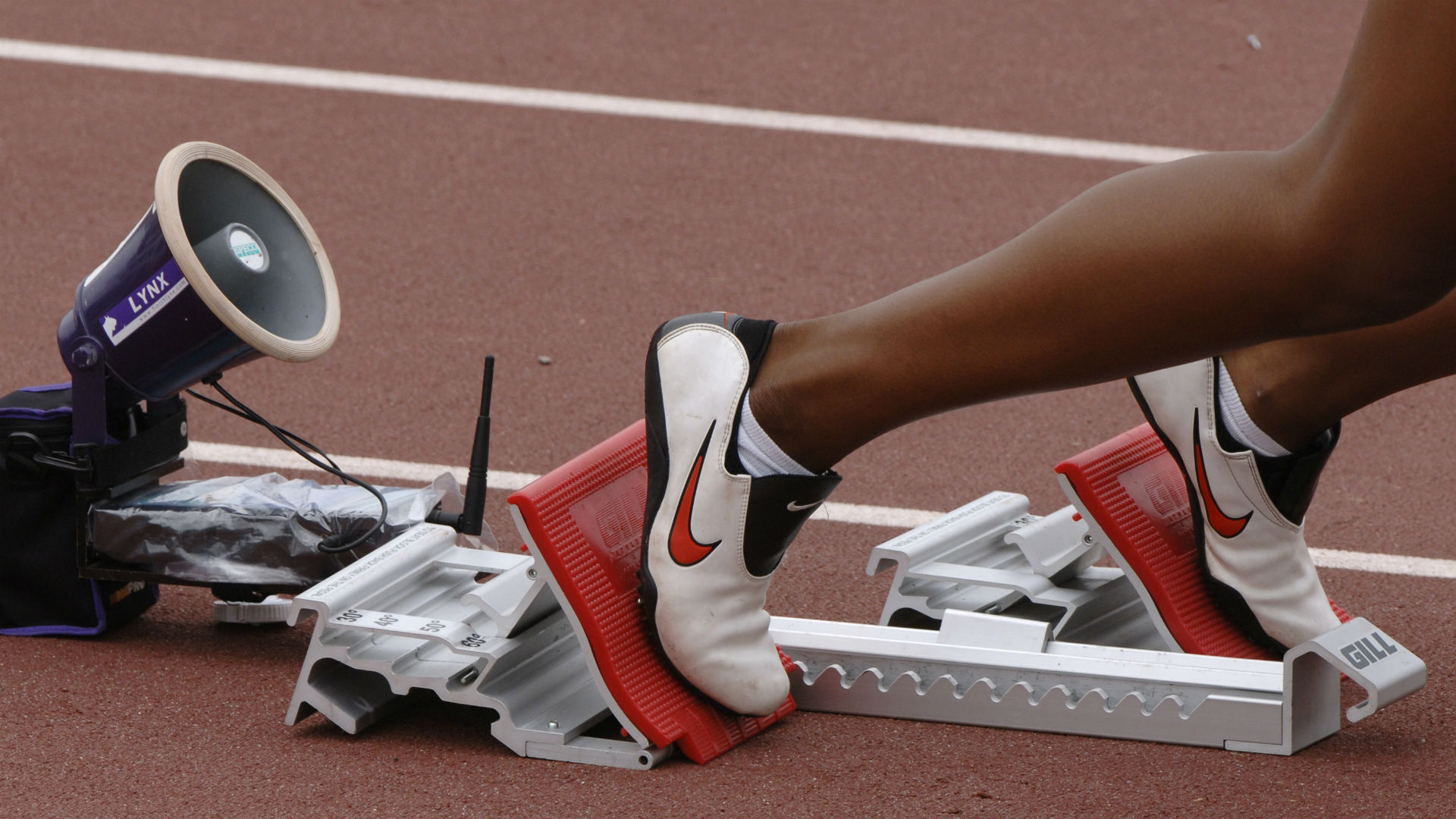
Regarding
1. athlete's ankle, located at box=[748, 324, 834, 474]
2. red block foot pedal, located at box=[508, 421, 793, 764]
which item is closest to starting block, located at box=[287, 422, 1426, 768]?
red block foot pedal, located at box=[508, 421, 793, 764]

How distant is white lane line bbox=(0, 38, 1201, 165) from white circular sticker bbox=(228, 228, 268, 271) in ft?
11.2

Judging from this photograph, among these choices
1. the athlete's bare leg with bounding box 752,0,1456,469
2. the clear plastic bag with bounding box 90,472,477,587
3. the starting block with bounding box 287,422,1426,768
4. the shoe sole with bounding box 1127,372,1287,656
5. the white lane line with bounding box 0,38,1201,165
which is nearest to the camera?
the athlete's bare leg with bounding box 752,0,1456,469

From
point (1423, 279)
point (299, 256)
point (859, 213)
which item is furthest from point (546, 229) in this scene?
point (1423, 279)

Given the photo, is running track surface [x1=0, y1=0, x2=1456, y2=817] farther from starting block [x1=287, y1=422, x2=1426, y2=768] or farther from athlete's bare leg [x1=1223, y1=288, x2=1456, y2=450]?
athlete's bare leg [x1=1223, y1=288, x2=1456, y2=450]

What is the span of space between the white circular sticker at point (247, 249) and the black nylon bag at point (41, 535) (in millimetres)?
382

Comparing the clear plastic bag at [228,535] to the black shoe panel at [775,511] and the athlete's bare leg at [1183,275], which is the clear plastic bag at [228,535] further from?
the athlete's bare leg at [1183,275]

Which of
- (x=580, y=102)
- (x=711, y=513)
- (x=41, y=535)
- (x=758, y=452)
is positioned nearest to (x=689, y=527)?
(x=711, y=513)

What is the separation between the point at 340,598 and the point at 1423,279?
5.19 ft

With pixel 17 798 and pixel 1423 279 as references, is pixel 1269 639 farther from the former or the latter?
pixel 17 798

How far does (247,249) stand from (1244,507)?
170 centimetres

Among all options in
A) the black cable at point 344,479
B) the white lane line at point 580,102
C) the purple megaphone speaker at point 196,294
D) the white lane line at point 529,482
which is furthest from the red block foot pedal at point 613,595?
the white lane line at point 580,102

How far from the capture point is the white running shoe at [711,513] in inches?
97.1

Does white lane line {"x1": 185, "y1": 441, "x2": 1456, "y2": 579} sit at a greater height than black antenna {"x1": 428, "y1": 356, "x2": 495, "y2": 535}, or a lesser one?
lesser

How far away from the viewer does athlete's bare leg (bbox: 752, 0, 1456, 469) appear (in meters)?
1.94
